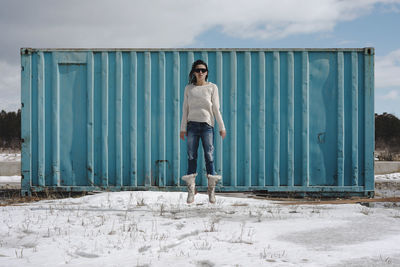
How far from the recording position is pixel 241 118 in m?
6.70

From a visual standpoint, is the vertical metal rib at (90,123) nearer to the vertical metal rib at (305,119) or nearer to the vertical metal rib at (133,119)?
the vertical metal rib at (133,119)

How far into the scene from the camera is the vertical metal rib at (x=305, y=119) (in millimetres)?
6648

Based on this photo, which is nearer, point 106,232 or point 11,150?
point 106,232

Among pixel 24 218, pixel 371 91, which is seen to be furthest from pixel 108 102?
pixel 371 91

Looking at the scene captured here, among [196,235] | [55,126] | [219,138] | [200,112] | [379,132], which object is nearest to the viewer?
[196,235]

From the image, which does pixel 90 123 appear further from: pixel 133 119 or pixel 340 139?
pixel 340 139

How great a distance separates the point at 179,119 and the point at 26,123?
2779mm

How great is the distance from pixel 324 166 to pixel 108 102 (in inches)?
159

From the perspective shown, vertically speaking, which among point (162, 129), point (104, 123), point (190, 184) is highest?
point (104, 123)

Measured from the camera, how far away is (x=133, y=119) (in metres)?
6.66

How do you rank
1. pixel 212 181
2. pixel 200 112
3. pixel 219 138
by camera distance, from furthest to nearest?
1. pixel 219 138
2. pixel 212 181
3. pixel 200 112

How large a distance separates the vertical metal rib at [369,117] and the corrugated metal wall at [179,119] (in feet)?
0.06

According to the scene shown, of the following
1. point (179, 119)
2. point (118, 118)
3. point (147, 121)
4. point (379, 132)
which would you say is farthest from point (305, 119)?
point (379, 132)

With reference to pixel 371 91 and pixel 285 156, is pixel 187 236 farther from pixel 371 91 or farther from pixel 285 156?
pixel 371 91
